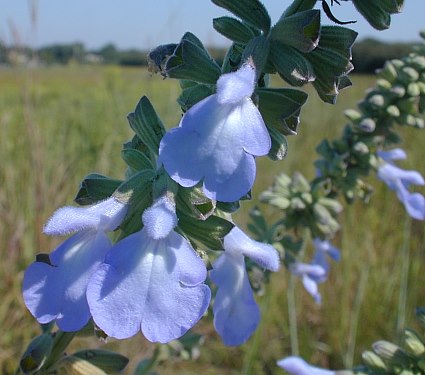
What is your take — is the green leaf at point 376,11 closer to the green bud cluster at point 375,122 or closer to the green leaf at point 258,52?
the green leaf at point 258,52

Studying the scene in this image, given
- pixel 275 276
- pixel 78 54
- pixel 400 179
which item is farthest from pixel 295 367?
pixel 78 54

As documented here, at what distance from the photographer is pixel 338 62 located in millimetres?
720

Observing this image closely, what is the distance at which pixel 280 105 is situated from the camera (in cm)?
74

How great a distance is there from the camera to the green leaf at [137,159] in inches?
31.2

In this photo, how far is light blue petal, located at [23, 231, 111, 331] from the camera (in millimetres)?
680

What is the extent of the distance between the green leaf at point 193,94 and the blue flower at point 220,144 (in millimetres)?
42

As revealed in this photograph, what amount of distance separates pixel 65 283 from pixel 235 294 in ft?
0.78

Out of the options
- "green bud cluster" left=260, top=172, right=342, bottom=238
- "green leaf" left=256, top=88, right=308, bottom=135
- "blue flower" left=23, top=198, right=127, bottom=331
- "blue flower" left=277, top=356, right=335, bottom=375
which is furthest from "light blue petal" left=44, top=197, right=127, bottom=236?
"green bud cluster" left=260, top=172, right=342, bottom=238

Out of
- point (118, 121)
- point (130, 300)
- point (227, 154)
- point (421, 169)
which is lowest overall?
point (118, 121)

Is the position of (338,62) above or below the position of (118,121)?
above

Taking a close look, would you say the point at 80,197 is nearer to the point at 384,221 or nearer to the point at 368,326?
the point at 368,326

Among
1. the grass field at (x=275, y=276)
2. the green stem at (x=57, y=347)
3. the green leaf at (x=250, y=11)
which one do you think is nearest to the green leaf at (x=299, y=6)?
the green leaf at (x=250, y=11)

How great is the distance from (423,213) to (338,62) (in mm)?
907

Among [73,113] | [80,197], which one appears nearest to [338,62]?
[80,197]
